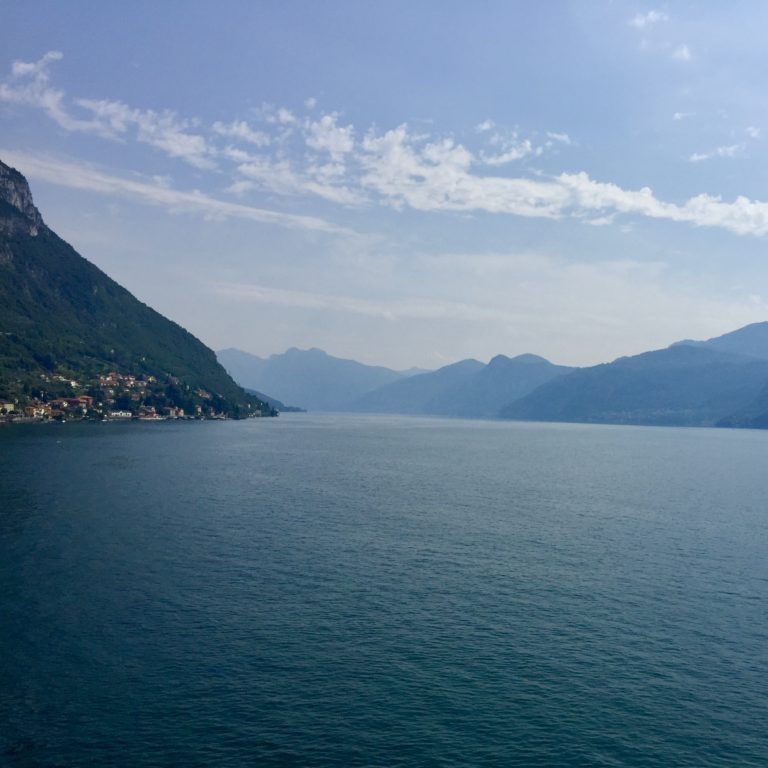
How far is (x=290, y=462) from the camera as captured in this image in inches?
6373

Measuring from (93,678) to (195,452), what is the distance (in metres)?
139

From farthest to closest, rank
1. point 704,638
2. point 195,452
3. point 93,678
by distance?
point 195,452
point 704,638
point 93,678

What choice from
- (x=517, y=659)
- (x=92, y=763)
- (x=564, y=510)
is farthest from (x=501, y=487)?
(x=92, y=763)

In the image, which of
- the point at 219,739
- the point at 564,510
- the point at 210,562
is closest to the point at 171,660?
the point at 219,739

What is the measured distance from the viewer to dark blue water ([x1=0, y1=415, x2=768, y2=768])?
35812mm

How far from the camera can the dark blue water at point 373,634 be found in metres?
35.8

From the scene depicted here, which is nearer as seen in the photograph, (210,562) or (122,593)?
(122,593)

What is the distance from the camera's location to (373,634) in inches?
1950

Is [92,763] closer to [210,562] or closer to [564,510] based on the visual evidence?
[210,562]

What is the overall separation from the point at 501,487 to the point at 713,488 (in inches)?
1940

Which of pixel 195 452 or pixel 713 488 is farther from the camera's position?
pixel 195 452

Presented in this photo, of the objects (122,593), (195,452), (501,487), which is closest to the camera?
(122,593)

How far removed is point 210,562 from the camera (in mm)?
67500

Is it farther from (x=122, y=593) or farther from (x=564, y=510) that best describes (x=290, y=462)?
(x=122, y=593)
